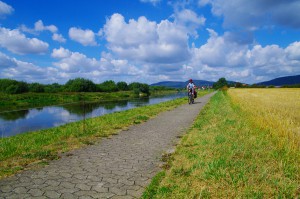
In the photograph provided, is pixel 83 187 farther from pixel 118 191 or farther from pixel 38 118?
pixel 38 118

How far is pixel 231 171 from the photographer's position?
485 cm

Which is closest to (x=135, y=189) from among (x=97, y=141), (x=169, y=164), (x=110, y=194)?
(x=110, y=194)

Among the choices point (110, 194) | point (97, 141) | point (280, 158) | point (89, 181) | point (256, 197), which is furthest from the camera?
point (97, 141)

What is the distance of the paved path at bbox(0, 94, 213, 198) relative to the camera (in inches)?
168

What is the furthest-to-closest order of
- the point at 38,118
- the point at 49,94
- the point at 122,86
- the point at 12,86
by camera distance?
the point at 122,86, the point at 12,86, the point at 49,94, the point at 38,118

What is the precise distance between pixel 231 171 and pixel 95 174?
9.17 feet

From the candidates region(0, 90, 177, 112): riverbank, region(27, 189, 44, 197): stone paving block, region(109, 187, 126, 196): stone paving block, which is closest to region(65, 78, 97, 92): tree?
region(0, 90, 177, 112): riverbank

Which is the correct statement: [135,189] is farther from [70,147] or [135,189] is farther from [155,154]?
[70,147]

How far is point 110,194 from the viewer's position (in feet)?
13.7

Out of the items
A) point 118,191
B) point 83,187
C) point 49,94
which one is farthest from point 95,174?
point 49,94

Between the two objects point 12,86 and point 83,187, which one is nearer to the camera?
point 83,187

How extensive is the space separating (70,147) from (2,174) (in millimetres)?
2448

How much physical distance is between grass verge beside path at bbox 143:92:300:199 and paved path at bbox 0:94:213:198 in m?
0.47

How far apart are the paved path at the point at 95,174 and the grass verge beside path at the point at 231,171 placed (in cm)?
47
